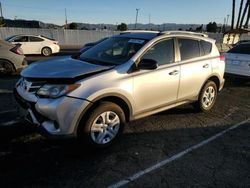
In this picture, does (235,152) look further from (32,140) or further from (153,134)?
(32,140)

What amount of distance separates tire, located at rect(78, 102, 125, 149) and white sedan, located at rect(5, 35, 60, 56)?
1410 centimetres

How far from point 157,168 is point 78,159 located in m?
1.12

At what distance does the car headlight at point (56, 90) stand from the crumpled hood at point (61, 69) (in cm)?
16

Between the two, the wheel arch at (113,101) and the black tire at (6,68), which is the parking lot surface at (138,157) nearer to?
the wheel arch at (113,101)

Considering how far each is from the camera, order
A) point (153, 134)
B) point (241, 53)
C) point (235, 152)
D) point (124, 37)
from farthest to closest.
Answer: point (241, 53) → point (124, 37) → point (153, 134) → point (235, 152)

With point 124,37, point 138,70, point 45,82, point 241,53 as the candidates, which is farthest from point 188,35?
point 241,53

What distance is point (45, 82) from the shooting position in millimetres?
3811

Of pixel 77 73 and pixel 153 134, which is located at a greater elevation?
pixel 77 73

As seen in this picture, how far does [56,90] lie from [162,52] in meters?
2.11

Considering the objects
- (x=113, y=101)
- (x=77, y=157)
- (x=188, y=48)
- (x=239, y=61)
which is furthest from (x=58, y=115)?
(x=239, y=61)

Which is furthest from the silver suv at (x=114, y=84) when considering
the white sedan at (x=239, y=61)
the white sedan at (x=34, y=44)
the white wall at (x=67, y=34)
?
the white wall at (x=67, y=34)

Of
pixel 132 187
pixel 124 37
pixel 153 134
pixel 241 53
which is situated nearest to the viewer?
pixel 132 187

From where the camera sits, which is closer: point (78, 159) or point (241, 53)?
point (78, 159)

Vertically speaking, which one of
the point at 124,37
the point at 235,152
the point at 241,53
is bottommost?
the point at 235,152
